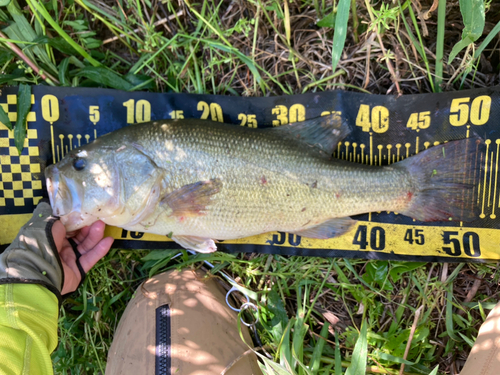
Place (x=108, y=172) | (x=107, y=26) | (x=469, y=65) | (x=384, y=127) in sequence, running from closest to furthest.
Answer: (x=108, y=172) → (x=469, y=65) → (x=384, y=127) → (x=107, y=26)

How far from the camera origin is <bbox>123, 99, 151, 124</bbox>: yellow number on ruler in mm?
2857

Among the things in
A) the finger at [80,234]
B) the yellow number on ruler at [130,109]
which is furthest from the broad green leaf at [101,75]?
the finger at [80,234]

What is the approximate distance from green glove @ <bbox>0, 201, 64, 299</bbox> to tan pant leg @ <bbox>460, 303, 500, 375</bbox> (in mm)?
2982

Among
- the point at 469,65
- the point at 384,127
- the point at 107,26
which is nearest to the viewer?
the point at 469,65

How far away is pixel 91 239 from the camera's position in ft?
9.29

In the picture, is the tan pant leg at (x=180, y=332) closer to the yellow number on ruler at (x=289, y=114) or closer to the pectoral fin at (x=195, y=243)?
the pectoral fin at (x=195, y=243)

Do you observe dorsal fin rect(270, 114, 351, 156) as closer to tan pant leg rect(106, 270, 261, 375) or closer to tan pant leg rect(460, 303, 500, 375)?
tan pant leg rect(106, 270, 261, 375)

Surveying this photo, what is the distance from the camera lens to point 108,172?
2.39 meters

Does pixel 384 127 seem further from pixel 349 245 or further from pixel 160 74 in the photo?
pixel 160 74

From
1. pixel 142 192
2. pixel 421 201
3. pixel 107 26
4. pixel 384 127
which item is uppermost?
pixel 107 26

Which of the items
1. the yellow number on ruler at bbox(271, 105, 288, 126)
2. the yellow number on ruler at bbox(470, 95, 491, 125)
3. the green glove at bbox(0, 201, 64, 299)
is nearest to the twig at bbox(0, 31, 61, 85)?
the green glove at bbox(0, 201, 64, 299)

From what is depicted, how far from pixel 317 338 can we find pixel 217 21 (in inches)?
115

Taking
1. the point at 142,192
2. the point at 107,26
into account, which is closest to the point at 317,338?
the point at 142,192

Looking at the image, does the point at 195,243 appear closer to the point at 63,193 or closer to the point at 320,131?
the point at 63,193
